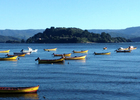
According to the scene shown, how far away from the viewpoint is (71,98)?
3825 cm

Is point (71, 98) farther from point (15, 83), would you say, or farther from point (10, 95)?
point (15, 83)

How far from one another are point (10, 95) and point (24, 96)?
212 cm

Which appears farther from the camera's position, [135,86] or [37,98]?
[135,86]

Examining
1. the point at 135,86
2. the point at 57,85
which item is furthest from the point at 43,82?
the point at 135,86

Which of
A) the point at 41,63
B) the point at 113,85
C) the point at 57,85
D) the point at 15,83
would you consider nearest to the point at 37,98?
the point at 57,85

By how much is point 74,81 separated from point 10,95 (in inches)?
543

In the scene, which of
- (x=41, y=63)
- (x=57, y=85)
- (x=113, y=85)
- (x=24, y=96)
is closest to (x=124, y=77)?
(x=113, y=85)

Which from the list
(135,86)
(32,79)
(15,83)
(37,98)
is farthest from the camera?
(32,79)

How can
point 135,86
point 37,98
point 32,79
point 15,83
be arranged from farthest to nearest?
1. point 32,79
2. point 15,83
3. point 135,86
4. point 37,98

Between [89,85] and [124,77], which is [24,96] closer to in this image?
[89,85]

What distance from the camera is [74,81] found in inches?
1953

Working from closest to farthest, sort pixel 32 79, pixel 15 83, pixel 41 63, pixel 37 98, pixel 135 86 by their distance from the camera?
1. pixel 37 98
2. pixel 135 86
3. pixel 15 83
4. pixel 32 79
5. pixel 41 63

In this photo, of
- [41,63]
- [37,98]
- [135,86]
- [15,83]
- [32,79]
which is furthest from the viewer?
[41,63]

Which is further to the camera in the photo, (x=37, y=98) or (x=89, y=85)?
(x=89, y=85)
